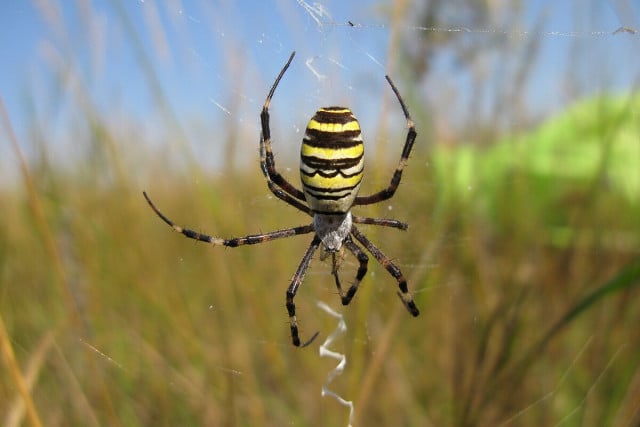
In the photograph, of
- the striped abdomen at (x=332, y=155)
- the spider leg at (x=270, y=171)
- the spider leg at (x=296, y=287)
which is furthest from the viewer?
the spider leg at (x=296, y=287)

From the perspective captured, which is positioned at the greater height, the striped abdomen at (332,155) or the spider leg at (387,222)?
the striped abdomen at (332,155)

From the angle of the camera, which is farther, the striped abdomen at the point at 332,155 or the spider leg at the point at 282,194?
the spider leg at the point at 282,194

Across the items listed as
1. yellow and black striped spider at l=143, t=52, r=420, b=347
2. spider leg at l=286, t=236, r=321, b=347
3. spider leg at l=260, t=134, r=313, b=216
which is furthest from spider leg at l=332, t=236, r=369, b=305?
spider leg at l=260, t=134, r=313, b=216

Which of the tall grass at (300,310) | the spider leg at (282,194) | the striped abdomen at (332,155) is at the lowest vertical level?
the tall grass at (300,310)

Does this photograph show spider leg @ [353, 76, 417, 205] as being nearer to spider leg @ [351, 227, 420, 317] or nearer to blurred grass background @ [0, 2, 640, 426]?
blurred grass background @ [0, 2, 640, 426]

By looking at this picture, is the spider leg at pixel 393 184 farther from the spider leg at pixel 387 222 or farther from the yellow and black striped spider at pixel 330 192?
the spider leg at pixel 387 222

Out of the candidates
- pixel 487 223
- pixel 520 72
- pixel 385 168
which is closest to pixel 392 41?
pixel 385 168

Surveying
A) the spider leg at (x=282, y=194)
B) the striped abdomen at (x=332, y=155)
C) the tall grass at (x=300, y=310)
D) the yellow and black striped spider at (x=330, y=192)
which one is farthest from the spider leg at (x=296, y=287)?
the striped abdomen at (x=332, y=155)
